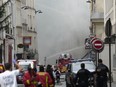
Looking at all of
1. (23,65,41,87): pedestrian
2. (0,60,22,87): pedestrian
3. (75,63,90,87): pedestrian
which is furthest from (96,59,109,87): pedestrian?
(0,60,22,87): pedestrian

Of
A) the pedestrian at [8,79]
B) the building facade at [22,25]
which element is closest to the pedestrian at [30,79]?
the pedestrian at [8,79]

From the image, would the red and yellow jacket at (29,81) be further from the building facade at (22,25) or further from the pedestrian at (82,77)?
the building facade at (22,25)

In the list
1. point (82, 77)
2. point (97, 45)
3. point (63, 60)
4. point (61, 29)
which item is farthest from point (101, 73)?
point (61, 29)

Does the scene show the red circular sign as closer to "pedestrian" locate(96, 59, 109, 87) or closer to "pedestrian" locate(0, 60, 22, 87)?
"pedestrian" locate(96, 59, 109, 87)

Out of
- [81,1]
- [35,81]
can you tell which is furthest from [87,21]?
[35,81]

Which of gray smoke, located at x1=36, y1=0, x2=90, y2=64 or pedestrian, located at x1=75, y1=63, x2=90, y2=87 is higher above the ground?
gray smoke, located at x1=36, y1=0, x2=90, y2=64

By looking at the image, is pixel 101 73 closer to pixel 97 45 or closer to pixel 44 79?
pixel 97 45

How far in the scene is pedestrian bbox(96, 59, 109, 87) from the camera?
21.9 meters

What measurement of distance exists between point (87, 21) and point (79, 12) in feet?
32.9

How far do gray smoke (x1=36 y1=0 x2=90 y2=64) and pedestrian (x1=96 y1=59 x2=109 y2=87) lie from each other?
5561 cm

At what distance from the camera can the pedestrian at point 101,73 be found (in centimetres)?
2188

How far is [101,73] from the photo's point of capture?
72.4ft

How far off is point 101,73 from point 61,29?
59.0m

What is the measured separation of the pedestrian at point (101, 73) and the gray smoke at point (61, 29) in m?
55.6
